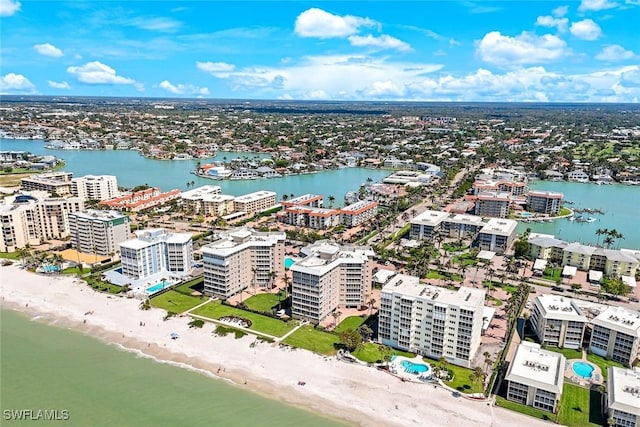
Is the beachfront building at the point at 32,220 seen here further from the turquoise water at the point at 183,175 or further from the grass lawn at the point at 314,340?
the grass lawn at the point at 314,340

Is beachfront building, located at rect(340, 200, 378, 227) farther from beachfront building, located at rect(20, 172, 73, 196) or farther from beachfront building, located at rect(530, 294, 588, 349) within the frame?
beachfront building, located at rect(20, 172, 73, 196)

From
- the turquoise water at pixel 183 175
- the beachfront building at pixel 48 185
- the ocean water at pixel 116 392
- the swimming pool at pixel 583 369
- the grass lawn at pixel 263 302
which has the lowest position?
the ocean water at pixel 116 392

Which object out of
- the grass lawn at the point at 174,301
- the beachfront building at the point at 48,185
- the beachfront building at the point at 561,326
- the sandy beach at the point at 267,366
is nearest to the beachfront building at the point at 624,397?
the sandy beach at the point at 267,366

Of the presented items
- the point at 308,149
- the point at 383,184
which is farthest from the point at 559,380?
the point at 308,149

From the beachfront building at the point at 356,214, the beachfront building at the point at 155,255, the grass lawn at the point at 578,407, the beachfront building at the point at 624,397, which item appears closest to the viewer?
the beachfront building at the point at 624,397

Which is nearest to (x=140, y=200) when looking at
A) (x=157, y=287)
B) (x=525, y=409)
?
(x=157, y=287)

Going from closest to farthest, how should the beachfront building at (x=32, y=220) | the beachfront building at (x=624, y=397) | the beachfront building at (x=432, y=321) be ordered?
the beachfront building at (x=624, y=397), the beachfront building at (x=432, y=321), the beachfront building at (x=32, y=220)

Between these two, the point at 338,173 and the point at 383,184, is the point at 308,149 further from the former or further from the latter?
the point at 383,184

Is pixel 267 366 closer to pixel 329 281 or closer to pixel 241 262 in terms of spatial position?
pixel 329 281

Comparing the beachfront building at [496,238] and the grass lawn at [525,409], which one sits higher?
the beachfront building at [496,238]
